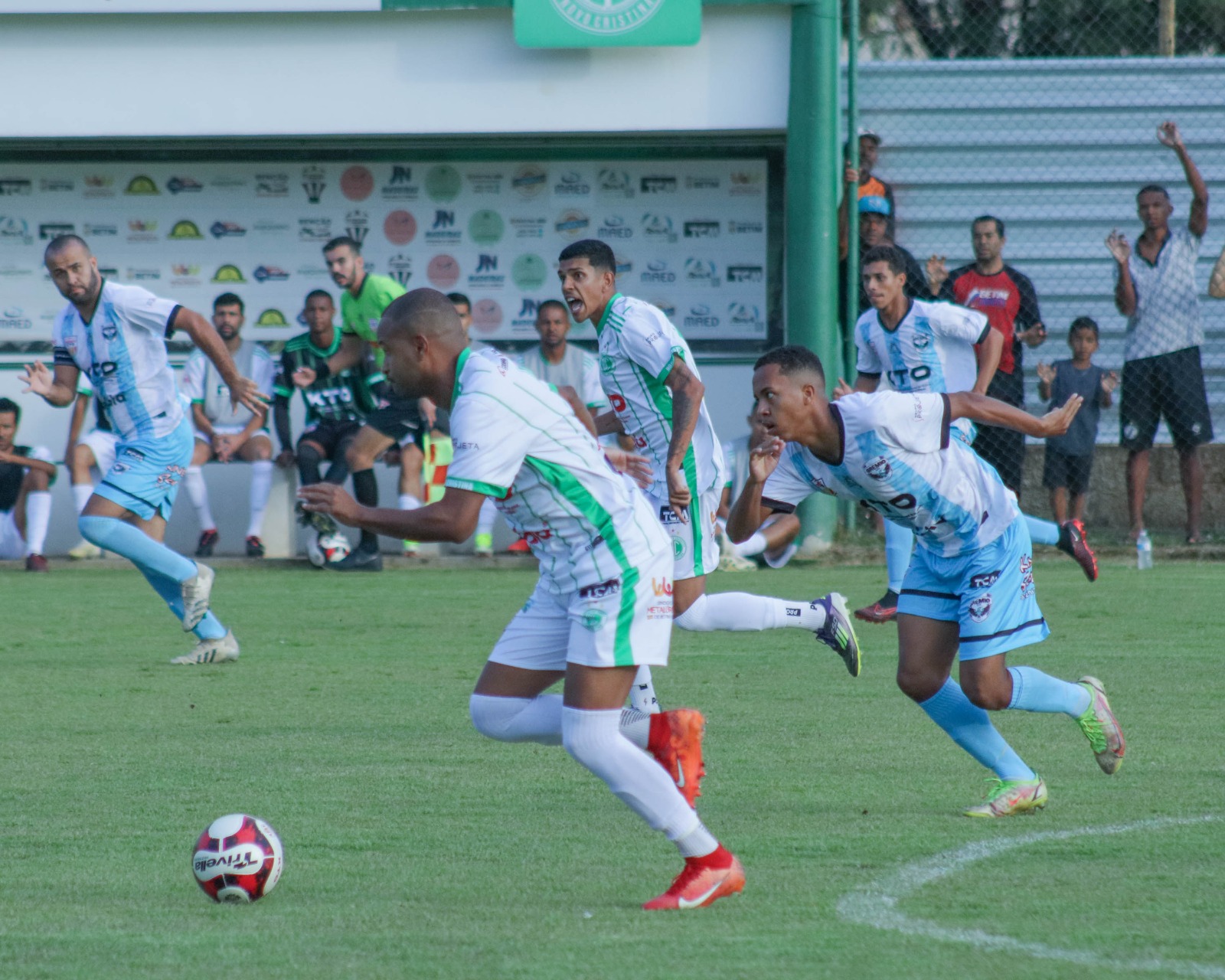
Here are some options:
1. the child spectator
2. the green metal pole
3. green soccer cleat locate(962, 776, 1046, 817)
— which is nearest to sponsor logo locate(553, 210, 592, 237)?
the green metal pole

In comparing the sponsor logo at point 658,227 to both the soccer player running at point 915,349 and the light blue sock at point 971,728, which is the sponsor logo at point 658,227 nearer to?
the soccer player running at point 915,349

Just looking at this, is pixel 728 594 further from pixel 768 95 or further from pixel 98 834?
pixel 768 95

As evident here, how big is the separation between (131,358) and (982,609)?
5.37m

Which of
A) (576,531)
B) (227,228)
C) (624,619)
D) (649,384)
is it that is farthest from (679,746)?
(227,228)

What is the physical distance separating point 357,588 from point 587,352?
276 centimetres

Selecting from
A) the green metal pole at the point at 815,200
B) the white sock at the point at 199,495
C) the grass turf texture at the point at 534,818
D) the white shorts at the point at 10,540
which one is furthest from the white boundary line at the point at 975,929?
the white shorts at the point at 10,540

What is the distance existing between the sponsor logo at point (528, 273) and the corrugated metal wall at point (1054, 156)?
307cm

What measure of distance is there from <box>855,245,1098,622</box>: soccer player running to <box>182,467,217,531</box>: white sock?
259 inches

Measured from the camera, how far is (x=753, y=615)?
7.50 meters

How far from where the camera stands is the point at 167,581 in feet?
28.9

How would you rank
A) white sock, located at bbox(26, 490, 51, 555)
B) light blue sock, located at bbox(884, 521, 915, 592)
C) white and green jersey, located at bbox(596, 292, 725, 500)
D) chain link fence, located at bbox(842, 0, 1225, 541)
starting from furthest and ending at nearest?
chain link fence, located at bbox(842, 0, 1225, 541) → white sock, located at bbox(26, 490, 51, 555) → light blue sock, located at bbox(884, 521, 915, 592) → white and green jersey, located at bbox(596, 292, 725, 500)

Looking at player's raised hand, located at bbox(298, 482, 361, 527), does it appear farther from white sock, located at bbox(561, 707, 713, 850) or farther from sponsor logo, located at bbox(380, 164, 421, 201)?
sponsor logo, located at bbox(380, 164, 421, 201)

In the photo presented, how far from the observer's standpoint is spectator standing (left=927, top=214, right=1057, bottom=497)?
12477mm

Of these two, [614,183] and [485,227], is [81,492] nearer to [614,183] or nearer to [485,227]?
[485,227]
